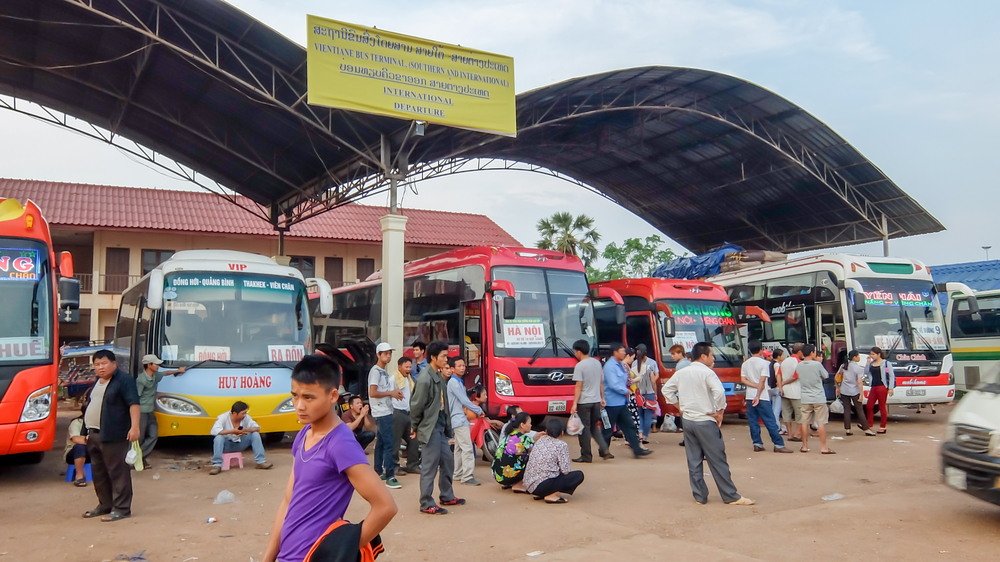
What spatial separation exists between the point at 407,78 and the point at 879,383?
10460 mm

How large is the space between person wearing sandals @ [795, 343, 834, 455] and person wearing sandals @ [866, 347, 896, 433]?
2.51 meters

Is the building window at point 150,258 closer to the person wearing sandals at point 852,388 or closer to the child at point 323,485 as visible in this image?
the person wearing sandals at point 852,388

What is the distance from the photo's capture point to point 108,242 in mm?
27516

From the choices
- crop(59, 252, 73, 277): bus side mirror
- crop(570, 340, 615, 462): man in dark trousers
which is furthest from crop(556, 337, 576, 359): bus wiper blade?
crop(59, 252, 73, 277): bus side mirror

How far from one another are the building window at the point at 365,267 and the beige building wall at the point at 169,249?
183 mm

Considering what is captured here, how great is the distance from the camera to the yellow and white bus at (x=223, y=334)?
34.3 feet

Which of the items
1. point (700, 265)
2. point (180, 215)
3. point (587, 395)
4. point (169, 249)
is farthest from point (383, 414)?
point (180, 215)

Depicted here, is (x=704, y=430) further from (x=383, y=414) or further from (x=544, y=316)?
(x=544, y=316)

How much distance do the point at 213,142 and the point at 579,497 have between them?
13539 mm

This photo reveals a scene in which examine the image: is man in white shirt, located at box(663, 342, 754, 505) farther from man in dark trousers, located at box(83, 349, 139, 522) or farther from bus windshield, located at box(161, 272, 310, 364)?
bus windshield, located at box(161, 272, 310, 364)

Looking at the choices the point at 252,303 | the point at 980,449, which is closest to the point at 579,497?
the point at 980,449

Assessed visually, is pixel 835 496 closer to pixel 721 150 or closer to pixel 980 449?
pixel 980 449

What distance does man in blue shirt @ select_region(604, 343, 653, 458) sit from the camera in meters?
10.7

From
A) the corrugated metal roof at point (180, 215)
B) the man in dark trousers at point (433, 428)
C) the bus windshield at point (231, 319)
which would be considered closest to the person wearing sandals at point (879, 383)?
the man in dark trousers at point (433, 428)
